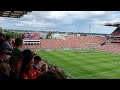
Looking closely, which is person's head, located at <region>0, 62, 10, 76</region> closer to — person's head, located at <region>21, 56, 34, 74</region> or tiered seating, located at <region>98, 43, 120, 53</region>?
person's head, located at <region>21, 56, 34, 74</region>

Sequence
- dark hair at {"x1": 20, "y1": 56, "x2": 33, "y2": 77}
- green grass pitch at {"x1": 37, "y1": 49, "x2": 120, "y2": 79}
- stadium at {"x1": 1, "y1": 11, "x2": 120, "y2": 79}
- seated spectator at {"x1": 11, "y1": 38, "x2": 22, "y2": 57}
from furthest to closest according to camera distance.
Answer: stadium at {"x1": 1, "y1": 11, "x2": 120, "y2": 79}, green grass pitch at {"x1": 37, "y1": 49, "x2": 120, "y2": 79}, seated spectator at {"x1": 11, "y1": 38, "x2": 22, "y2": 57}, dark hair at {"x1": 20, "y1": 56, "x2": 33, "y2": 77}

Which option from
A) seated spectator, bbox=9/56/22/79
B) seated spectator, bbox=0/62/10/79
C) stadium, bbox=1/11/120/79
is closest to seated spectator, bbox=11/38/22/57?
seated spectator, bbox=9/56/22/79

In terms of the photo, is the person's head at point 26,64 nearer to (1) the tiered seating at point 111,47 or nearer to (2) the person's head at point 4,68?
(2) the person's head at point 4,68

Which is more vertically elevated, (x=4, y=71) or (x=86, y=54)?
(x=4, y=71)

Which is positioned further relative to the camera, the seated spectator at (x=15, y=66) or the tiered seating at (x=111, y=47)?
the tiered seating at (x=111, y=47)

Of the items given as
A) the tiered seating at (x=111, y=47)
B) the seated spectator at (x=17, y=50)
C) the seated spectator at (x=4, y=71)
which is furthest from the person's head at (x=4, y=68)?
the tiered seating at (x=111, y=47)

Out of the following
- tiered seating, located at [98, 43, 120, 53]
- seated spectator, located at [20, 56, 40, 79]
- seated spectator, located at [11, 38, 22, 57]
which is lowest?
tiered seating, located at [98, 43, 120, 53]

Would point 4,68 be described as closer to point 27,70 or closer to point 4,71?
point 4,71

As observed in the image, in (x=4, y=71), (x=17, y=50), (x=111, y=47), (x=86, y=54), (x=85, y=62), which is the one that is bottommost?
(x=85, y=62)

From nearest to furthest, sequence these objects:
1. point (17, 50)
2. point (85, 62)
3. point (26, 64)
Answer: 1. point (26, 64)
2. point (17, 50)
3. point (85, 62)

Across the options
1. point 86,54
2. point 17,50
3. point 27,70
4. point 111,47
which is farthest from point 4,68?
point 111,47
